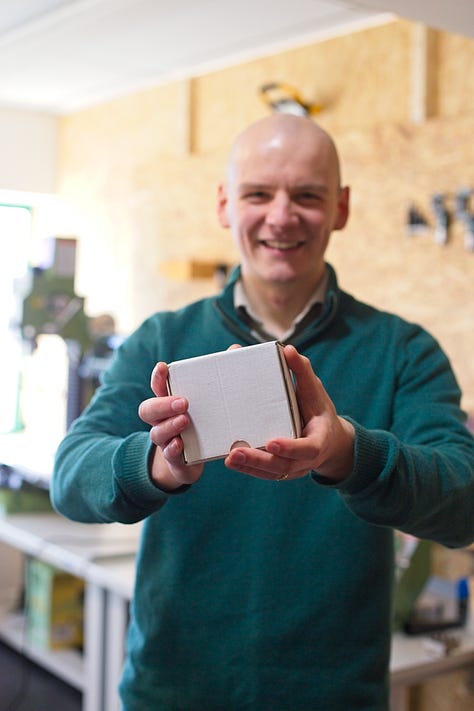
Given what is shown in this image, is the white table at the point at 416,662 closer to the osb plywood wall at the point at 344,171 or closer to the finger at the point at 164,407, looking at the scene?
the osb plywood wall at the point at 344,171

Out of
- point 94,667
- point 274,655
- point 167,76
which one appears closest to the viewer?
point 274,655

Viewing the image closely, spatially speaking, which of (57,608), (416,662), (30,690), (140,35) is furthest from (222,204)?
(30,690)

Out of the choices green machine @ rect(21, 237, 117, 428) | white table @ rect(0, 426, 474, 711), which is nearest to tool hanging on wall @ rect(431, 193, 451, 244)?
white table @ rect(0, 426, 474, 711)

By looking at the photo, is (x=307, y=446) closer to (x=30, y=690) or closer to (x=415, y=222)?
(x=415, y=222)

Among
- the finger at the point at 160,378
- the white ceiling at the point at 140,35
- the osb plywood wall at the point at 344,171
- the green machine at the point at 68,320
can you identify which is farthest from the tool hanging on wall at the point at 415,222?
the finger at the point at 160,378

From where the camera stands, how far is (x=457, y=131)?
2.87 meters

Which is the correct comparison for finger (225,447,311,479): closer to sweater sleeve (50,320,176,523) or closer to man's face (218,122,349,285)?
sweater sleeve (50,320,176,523)

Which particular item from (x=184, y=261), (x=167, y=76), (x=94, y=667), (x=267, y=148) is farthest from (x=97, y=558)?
(x=167, y=76)

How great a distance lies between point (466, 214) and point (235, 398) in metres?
1.96

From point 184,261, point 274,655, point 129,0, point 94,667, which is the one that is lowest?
point 94,667

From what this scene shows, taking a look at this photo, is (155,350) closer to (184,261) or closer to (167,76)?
(184,261)

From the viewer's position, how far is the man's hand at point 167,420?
1.01m

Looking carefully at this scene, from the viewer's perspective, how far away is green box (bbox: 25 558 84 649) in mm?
3412

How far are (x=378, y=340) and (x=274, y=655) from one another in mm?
455
